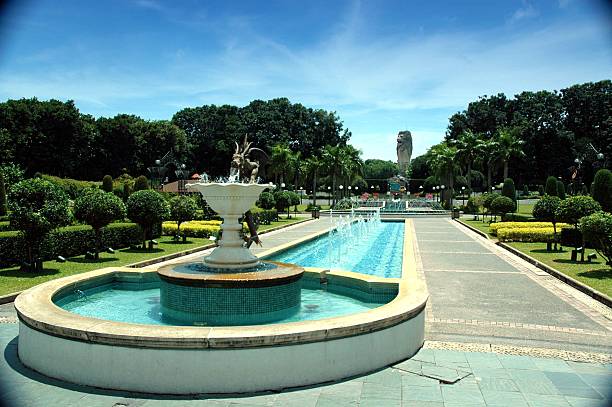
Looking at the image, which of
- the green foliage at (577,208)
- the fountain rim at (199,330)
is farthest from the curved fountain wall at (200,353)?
the green foliage at (577,208)

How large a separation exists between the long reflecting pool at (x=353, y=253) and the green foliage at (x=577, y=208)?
20.6ft

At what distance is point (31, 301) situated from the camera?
782 centimetres

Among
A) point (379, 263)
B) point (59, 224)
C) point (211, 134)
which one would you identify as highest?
point (211, 134)

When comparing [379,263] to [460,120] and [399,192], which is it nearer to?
[399,192]

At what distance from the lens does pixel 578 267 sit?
16.3 m

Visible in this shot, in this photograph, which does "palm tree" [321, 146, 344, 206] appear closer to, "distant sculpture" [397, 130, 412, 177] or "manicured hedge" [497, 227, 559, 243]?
"distant sculpture" [397, 130, 412, 177]

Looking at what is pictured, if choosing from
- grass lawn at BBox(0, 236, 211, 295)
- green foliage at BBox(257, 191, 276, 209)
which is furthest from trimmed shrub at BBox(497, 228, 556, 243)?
green foliage at BBox(257, 191, 276, 209)

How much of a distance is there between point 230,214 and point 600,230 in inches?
431

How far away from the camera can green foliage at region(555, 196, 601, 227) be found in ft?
60.3

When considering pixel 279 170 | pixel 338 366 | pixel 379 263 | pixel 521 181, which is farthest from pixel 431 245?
pixel 521 181

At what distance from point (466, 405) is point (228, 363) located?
8.91ft

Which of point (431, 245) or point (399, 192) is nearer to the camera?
point (431, 245)

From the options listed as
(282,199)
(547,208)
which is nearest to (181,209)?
(547,208)

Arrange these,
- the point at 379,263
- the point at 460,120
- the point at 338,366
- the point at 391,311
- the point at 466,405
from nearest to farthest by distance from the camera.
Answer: the point at 466,405
the point at 338,366
the point at 391,311
the point at 379,263
the point at 460,120
